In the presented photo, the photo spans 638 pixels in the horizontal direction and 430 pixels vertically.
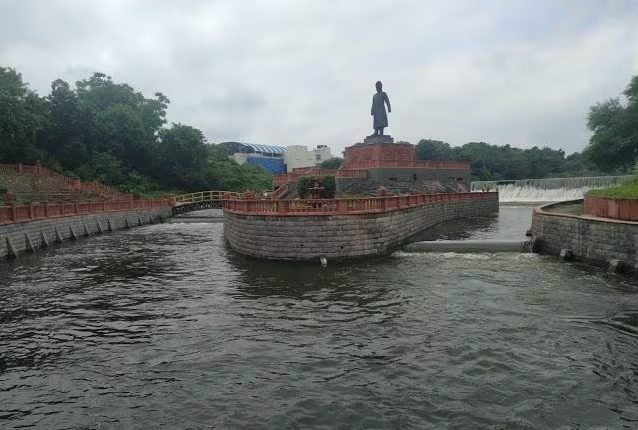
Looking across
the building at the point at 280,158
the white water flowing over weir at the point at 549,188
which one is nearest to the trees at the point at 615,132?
the white water flowing over weir at the point at 549,188

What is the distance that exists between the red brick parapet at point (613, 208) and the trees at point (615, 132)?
2237cm

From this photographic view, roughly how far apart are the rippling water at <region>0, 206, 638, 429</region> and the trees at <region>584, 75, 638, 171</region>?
1029 inches

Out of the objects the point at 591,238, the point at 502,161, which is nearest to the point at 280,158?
the point at 502,161

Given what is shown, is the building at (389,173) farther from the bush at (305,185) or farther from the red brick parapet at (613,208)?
the red brick parapet at (613,208)

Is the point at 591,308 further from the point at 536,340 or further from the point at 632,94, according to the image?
the point at 632,94

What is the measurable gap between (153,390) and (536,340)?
22.4 ft

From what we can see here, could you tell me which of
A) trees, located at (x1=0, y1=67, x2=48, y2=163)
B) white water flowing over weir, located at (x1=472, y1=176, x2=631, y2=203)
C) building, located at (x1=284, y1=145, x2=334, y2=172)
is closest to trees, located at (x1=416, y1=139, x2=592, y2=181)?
white water flowing over weir, located at (x1=472, y1=176, x2=631, y2=203)

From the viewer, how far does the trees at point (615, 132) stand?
3447cm

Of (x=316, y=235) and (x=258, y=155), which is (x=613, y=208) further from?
(x=258, y=155)

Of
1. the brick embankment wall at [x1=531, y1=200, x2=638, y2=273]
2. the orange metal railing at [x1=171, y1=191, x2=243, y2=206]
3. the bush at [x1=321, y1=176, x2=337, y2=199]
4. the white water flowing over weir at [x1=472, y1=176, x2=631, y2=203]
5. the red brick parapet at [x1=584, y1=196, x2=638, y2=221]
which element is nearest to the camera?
the brick embankment wall at [x1=531, y1=200, x2=638, y2=273]

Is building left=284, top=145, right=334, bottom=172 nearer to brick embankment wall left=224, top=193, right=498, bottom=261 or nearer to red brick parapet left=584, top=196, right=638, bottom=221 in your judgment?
brick embankment wall left=224, top=193, right=498, bottom=261

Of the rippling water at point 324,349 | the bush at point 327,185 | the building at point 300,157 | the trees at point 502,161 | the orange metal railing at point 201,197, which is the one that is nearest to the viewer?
the rippling water at point 324,349

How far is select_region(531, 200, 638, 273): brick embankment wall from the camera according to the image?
13094mm

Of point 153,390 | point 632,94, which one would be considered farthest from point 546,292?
point 632,94
